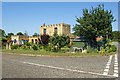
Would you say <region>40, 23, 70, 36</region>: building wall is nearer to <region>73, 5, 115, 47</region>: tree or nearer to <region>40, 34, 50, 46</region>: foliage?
<region>40, 34, 50, 46</region>: foliage

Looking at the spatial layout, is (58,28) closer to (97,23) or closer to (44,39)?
(44,39)

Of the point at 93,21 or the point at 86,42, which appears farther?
the point at 86,42

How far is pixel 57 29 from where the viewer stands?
50531 mm

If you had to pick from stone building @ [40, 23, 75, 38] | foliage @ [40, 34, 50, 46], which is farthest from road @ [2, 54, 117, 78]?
stone building @ [40, 23, 75, 38]

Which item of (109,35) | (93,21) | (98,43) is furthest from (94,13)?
(98,43)

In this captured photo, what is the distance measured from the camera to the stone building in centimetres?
4941

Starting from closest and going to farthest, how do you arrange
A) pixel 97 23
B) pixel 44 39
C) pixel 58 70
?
pixel 58 70 → pixel 97 23 → pixel 44 39

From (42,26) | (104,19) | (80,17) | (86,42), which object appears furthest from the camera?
(42,26)

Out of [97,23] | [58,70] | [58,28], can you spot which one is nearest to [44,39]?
[58,28]

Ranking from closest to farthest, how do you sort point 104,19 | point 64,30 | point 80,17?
point 104,19 < point 80,17 < point 64,30

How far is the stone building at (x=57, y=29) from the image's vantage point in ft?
162

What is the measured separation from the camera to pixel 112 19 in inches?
1325

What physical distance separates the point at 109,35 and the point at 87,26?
3.88 meters

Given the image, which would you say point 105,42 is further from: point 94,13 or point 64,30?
point 64,30
